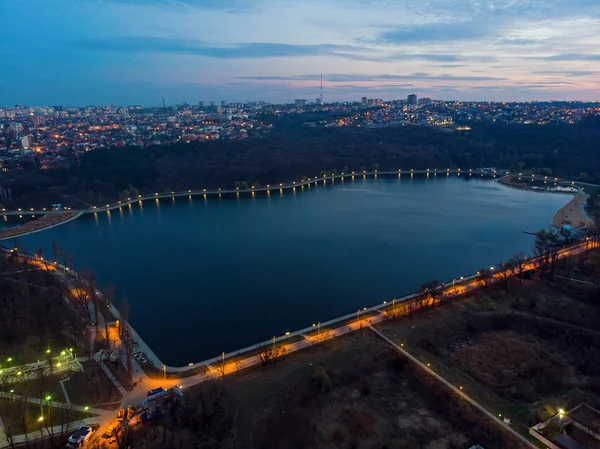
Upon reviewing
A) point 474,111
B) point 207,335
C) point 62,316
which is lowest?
point 207,335

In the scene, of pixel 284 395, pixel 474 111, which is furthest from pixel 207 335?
pixel 474 111

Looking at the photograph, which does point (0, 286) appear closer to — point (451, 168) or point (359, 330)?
Result: point (359, 330)

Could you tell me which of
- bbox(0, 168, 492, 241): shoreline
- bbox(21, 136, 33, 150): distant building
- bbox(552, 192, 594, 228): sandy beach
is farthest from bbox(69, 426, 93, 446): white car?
bbox(21, 136, 33, 150): distant building

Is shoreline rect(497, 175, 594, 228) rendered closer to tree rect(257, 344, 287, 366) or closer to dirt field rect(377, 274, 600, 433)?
dirt field rect(377, 274, 600, 433)

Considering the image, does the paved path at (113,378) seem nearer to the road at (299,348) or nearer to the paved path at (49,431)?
the road at (299,348)

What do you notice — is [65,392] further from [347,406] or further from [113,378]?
[347,406]

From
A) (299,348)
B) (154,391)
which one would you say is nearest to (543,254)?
(299,348)
